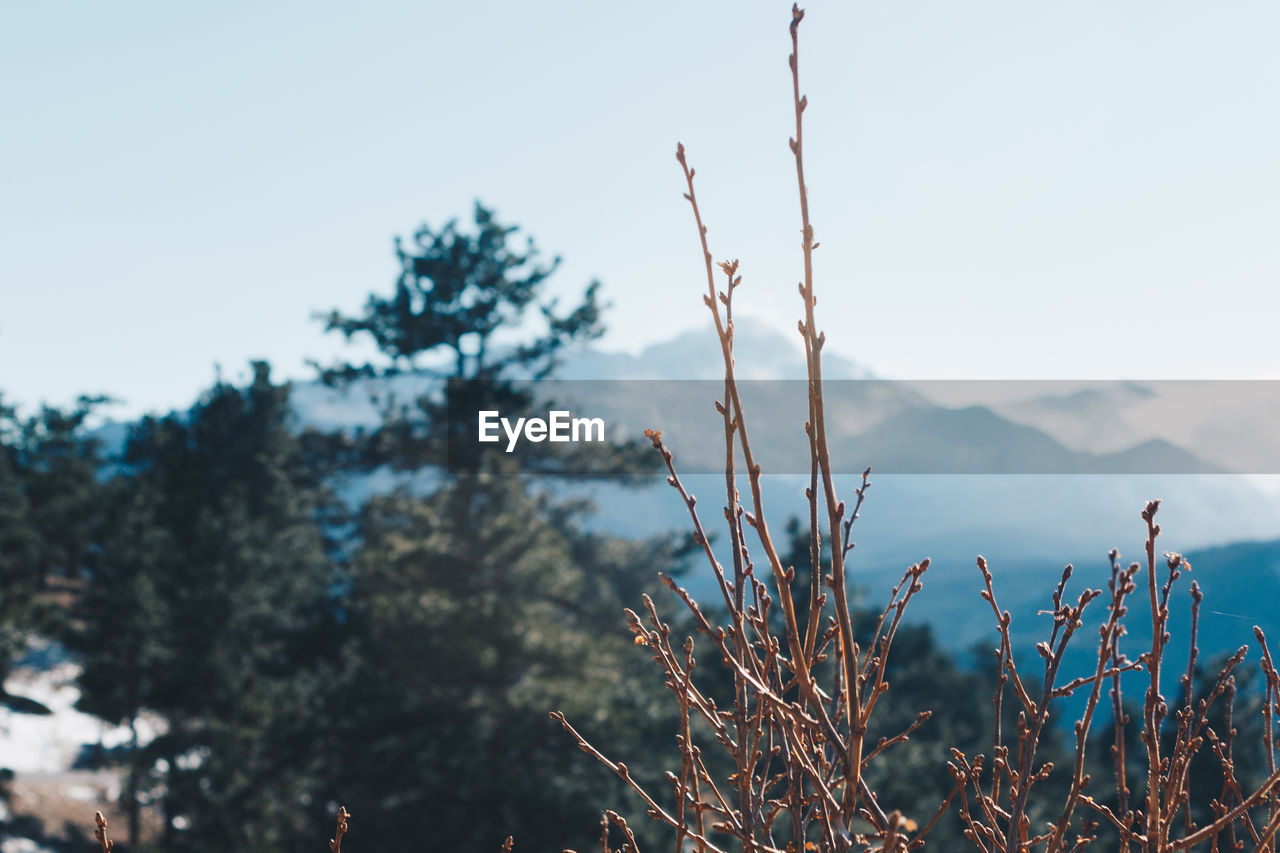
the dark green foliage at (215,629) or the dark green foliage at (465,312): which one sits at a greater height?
the dark green foliage at (465,312)

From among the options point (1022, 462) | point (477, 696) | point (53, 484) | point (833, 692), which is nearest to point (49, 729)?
point (53, 484)

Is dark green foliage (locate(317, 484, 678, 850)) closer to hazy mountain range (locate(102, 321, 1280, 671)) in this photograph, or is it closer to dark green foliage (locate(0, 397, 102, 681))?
hazy mountain range (locate(102, 321, 1280, 671))

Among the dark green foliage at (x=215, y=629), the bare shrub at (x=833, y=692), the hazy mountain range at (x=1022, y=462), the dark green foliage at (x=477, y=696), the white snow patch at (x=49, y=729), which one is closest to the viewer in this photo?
the bare shrub at (x=833, y=692)

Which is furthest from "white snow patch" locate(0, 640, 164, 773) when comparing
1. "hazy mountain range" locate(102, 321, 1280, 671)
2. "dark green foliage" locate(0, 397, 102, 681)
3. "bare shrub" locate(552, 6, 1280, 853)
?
Result: "bare shrub" locate(552, 6, 1280, 853)

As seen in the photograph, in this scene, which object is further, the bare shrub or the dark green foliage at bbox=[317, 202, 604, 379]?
the dark green foliage at bbox=[317, 202, 604, 379]

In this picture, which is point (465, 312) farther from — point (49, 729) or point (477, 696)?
point (49, 729)

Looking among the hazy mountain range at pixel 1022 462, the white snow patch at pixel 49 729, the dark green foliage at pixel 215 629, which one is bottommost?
the white snow patch at pixel 49 729

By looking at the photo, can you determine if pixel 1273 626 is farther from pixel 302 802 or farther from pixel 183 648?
pixel 183 648

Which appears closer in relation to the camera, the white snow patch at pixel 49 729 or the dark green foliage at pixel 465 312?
the dark green foliage at pixel 465 312

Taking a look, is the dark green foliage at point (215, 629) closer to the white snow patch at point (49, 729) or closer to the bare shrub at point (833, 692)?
the white snow patch at point (49, 729)

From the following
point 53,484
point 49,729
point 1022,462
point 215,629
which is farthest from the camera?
point 53,484

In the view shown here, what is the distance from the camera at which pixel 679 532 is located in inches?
676

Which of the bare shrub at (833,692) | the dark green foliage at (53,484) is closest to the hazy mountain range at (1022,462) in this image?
the bare shrub at (833,692)

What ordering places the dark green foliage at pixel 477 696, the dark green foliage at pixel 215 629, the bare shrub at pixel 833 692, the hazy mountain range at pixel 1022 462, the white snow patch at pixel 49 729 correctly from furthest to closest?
the white snow patch at pixel 49 729 < the dark green foliage at pixel 215 629 < the dark green foliage at pixel 477 696 < the hazy mountain range at pixel 1022 462 < the bare shrub at pixel 833 692
